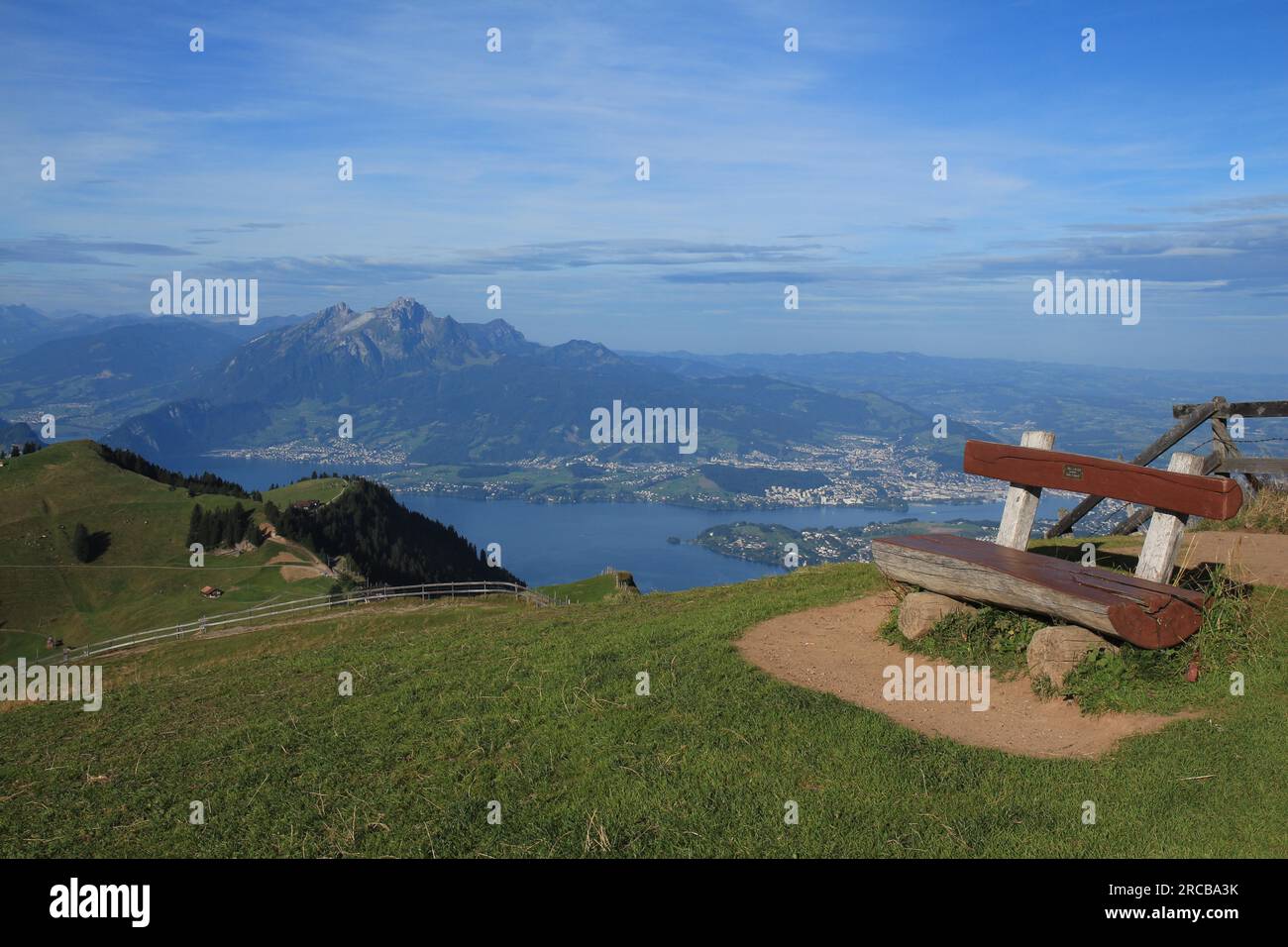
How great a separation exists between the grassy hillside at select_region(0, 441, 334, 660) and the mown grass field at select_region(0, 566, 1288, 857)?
77.8 meters

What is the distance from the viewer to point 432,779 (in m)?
9.31

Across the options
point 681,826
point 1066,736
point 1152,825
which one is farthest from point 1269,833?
point 681,826

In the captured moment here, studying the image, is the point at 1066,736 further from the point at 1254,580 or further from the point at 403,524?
the point at 403,524

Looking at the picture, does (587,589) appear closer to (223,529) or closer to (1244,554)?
(1244,554)

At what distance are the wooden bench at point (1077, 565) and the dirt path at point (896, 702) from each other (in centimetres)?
106

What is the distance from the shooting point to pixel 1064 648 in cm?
1050

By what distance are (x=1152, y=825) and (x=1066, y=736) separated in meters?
2.12

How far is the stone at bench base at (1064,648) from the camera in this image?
34.3 feet

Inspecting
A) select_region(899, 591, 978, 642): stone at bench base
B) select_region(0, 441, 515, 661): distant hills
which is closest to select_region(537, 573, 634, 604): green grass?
select_region(0, 441, 515, 661): distant hills

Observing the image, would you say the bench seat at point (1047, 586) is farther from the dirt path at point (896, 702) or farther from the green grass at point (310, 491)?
the green grass at point (310, 491)

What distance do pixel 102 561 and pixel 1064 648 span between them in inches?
4469

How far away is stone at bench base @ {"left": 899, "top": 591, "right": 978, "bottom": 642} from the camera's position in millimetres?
12406

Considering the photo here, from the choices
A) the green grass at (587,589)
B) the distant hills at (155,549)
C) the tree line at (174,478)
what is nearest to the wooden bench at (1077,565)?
the green grass at (587,589)
